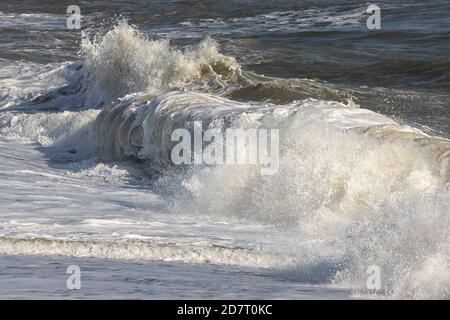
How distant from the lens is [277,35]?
22.7m

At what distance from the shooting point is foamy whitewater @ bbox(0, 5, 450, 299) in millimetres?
6488

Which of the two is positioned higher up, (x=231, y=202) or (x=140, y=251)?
(x=140, y=251)

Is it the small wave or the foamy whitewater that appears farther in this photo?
the small wave

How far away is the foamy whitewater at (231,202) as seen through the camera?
6488mm

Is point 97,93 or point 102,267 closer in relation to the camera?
point 102,267

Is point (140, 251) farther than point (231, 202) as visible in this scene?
No

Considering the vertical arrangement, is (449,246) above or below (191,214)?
above

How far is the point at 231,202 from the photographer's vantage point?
30.6 ft

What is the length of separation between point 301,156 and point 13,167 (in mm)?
3509

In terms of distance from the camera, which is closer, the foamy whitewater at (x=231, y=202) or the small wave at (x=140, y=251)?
the foamy whitewater at (x=231, y=202)
